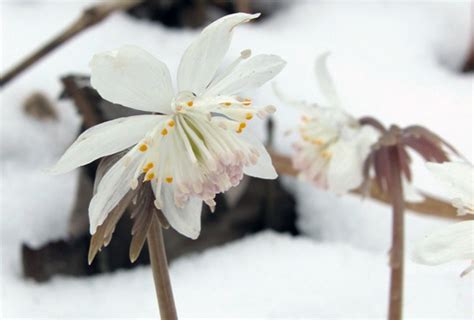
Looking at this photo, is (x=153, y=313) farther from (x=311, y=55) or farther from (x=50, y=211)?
(x=311, y=55)

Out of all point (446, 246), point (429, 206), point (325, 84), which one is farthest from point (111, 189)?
point (429, 206)

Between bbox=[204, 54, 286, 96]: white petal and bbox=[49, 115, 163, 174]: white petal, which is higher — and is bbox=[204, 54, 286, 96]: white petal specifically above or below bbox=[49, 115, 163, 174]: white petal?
above

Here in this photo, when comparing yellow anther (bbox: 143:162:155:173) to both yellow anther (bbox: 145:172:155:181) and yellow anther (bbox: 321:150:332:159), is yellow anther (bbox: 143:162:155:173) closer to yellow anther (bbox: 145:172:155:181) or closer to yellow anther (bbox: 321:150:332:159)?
yellow anther (bbox: 145:172:155:181)

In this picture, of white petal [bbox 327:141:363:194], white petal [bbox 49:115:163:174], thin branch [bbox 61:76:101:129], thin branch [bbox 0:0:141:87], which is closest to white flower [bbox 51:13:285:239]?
white petal [bbox 49:115:163:174]

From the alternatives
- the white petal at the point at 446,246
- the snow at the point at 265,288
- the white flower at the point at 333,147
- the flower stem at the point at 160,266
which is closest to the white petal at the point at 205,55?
the flower stem at the point at 160,266

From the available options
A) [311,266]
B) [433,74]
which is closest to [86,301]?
[311,266]
